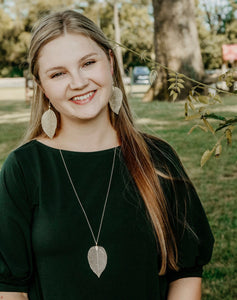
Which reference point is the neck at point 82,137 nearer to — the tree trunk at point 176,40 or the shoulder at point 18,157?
the shoulder at point 18,157

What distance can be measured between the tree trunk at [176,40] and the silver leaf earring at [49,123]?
38.2 feet

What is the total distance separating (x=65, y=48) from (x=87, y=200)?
58 centimetres

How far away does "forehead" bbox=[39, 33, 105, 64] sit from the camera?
170 centimetres

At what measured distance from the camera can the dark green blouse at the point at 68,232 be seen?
63.6 inches

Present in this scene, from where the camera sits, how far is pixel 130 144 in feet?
6.21

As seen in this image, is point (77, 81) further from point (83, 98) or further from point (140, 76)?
point (140, 76)

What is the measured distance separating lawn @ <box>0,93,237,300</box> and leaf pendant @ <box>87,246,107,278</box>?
0.73m

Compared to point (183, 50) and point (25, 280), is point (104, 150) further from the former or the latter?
point (183, 50)

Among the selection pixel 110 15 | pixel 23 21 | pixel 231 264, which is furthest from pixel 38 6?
pixel 231 264

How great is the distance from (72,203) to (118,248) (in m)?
0.24

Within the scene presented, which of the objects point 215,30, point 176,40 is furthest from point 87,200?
point 215,30

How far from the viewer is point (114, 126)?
196 cm

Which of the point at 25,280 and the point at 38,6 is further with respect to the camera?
the point at 38,6

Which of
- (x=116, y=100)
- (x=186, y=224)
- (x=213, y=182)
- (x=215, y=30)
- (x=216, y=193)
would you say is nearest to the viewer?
(x=186, y=224)
